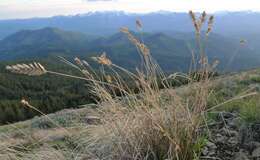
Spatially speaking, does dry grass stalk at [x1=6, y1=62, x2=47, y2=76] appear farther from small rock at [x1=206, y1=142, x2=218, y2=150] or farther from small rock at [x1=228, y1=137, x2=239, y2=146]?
small rock at [x1=228, y1=137, x2=239, y2=146]

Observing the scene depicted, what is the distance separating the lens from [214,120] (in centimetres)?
401

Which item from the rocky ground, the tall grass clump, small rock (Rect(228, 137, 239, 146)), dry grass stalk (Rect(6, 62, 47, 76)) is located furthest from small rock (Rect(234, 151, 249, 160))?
dry grass stalk (Rect(6, 62, 47, 76))

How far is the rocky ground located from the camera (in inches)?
127

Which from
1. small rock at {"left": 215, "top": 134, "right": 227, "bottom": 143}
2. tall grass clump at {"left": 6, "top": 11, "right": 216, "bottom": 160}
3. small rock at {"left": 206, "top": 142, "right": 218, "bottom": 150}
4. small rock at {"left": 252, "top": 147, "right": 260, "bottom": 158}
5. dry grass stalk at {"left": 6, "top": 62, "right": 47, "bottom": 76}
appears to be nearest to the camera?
dry grass stalk at {"left": 6, "top": 62, "right": 47, "bottom": 76}

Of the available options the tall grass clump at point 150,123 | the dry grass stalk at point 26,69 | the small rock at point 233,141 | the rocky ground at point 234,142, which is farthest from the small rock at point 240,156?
the dry grass stalk at point 26,69

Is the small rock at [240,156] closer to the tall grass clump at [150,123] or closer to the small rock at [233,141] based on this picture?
the small rock at [233,141]

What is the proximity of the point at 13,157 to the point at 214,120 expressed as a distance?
6.39 feet

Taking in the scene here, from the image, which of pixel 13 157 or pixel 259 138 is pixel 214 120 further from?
pixel 13 157

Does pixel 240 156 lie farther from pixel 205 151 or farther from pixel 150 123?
pixel 150 123

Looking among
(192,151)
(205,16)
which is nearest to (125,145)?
(192,151)

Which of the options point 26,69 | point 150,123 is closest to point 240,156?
point 150,123

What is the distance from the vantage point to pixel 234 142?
3441mm

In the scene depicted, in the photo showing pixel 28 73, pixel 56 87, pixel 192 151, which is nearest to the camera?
pixel 28 73

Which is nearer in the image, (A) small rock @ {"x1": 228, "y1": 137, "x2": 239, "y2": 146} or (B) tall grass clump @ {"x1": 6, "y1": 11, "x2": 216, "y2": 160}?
(B) tall grass clump @ {"x1": 6, "y1": 11, "x2": 216, "y2": 160}
